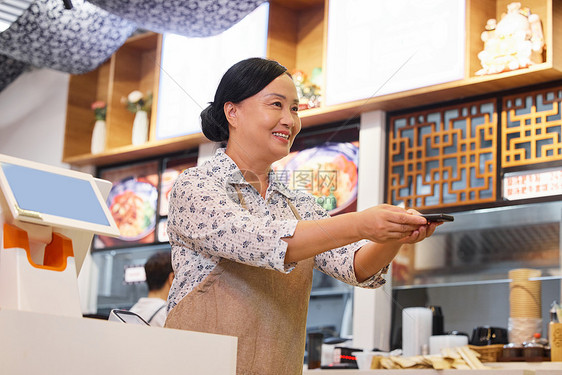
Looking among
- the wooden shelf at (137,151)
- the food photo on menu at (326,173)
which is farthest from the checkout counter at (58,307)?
the wooden shelf at (137,151)

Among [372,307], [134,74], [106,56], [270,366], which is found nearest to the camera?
[270,366]

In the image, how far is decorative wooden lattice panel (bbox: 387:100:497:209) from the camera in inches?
127

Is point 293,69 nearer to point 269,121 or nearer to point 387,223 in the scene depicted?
point 269,121

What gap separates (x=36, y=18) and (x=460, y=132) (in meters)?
2.08

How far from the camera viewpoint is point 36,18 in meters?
3.88

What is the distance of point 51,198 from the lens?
1097 mm

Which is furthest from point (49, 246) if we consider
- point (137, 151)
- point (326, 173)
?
point (137, 151)

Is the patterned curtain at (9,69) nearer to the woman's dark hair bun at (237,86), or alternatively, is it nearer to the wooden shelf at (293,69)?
the wooden shelf at (293,69)

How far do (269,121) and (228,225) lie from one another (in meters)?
0.28

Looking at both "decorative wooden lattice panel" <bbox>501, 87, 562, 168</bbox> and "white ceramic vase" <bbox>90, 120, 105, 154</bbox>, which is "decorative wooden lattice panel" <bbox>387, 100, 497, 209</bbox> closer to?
"decorative wooden lattice panel" <bbox>501, 87, 562, 168</bbox>

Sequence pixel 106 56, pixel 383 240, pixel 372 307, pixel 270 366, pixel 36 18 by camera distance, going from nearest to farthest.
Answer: pixel 383 240 → pixel 270 366 → pixel 372 307 → pixel 36 18 → pixel 106 56

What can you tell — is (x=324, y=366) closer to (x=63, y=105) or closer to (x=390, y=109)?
(x=390, y=109)

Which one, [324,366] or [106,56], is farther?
[106,56]

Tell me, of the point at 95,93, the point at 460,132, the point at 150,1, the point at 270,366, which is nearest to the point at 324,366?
the point at 460,132
